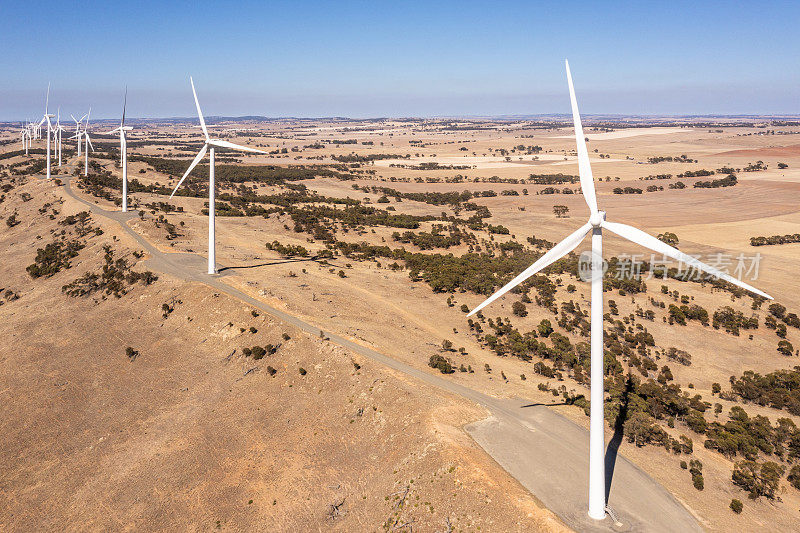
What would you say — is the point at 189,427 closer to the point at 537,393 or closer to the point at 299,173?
the point at 537,393

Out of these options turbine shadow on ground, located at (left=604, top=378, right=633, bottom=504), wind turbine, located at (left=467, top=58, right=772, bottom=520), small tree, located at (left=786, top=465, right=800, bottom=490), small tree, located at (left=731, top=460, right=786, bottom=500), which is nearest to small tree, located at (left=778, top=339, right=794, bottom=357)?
turbine shadow on ground, located at (left=604, top=378, right=633, bottom=504)

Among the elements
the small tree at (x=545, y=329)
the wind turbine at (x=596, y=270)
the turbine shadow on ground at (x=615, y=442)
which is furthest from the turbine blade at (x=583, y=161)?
the small tree at (x=545, y=329)

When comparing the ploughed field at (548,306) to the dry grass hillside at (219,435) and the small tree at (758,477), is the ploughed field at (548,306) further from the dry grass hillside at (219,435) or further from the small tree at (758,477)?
the dry grass hillside at (219,435)

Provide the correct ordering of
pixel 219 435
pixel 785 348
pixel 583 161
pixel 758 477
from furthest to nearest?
pixel 785 348, pixel 219 435, pixel 758 477, pixel 583 161

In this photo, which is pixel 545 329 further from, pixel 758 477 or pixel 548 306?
pixel 758 477

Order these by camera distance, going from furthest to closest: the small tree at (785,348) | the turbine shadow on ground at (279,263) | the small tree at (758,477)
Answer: the turbine shadow on ground at (279,263)
the small tree at (785,348)
the small tree at (758,477)

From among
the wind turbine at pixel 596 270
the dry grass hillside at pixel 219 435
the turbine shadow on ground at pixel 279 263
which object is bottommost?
the dry grass hillside at pixel 219 435

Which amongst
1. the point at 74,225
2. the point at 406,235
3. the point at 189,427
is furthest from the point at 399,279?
the point at 74,225

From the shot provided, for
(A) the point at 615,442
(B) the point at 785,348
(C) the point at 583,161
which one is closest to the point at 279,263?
(A) the point at 615,442

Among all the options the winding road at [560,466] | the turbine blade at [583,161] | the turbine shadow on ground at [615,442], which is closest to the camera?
the turbine blade at [583,161]
